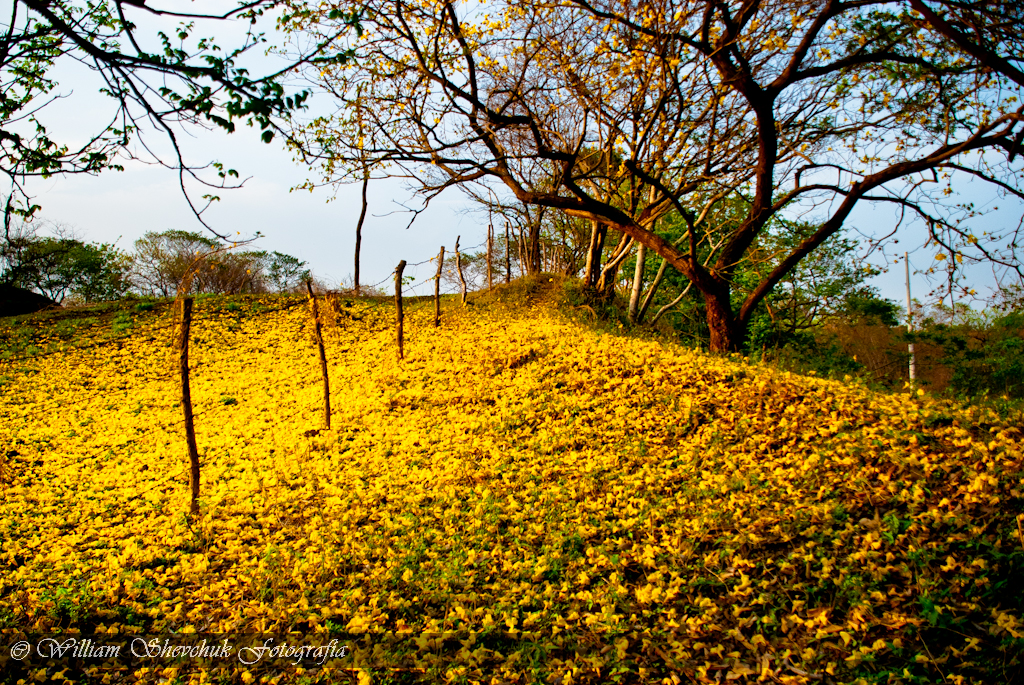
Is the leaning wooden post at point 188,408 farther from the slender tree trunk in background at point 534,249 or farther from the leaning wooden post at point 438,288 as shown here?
the slender tree trunk in background at point 534,249

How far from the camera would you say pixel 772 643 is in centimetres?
437

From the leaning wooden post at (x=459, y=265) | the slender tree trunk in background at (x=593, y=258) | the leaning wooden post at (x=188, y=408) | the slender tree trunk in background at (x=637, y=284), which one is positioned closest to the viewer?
the leaning wooden post at (x=188, y=408)

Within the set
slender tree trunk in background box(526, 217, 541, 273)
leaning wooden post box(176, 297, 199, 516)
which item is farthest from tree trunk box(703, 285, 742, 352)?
slender tree trunk in background box(526, 217, 541, 273)

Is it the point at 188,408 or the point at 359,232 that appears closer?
the point at 188,408

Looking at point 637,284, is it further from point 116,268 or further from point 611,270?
point 116,268

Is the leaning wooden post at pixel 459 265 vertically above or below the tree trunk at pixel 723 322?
above

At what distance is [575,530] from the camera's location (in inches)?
240

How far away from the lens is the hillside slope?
4371 mm

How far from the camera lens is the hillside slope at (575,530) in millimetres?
4371

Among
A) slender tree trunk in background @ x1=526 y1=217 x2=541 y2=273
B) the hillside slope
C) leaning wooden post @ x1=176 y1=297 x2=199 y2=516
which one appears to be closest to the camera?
the hillside slope

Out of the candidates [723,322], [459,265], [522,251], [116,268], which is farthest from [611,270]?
[116,268]

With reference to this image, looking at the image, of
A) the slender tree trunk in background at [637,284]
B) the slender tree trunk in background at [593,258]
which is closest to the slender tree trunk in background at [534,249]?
the slender tree trunk in background at [593,258]

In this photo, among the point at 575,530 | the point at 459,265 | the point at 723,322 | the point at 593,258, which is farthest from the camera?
the point at 459,265

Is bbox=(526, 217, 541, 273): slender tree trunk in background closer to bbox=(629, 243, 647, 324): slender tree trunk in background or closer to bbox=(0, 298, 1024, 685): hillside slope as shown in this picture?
bbox=(629, 243, 647, 324): slender tree trunk in background
